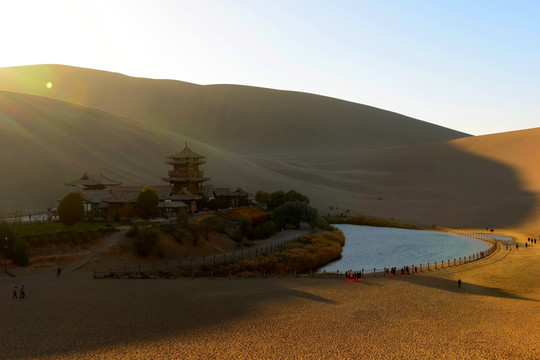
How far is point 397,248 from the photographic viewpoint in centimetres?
4819

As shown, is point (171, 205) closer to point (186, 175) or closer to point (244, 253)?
point (186, 175)

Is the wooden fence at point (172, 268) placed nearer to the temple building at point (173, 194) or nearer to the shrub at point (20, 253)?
the shrub at point (20, 253)

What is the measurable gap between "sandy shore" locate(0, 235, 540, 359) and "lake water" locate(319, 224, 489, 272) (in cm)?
913

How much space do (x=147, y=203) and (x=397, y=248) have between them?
905 inches

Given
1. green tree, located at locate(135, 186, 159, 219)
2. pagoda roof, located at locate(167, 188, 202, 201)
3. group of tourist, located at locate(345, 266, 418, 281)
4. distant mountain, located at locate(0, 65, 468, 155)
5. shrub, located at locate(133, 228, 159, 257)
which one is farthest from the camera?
distant mountain, located at locate(0, 65, 468, 155)

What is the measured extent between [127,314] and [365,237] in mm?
36066

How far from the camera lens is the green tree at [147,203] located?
147 feet

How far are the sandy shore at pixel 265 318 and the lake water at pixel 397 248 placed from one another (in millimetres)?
9127

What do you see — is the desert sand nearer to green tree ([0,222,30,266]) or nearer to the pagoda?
green tree ([0,222,30,266])

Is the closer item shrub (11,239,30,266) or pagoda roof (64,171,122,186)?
shrub (11,239,30,266)

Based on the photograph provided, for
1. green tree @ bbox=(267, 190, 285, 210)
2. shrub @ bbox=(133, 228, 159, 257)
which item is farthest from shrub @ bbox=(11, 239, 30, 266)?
green tree @ bbox=(267, 190, 285, 210)

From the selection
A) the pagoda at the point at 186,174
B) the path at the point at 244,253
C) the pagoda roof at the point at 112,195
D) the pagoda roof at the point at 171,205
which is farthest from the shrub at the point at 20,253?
the pagoda at the point at 186,174

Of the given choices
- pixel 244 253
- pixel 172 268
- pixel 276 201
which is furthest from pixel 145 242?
pixel 276 201

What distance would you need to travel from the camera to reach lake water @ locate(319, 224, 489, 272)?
41.9 meters
